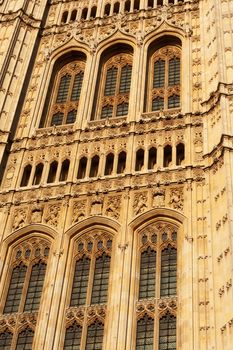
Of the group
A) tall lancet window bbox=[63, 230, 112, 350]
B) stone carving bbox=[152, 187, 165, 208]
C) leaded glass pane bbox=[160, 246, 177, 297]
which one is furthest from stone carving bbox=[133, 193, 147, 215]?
leaded glass pane bbox=[160, 246, 177, 297]

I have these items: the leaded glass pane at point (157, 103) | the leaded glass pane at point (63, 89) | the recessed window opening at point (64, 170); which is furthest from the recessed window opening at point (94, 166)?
the leaded glass pane at point (63, 89)

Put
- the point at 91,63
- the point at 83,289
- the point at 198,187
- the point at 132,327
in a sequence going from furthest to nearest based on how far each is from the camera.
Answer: the point at 91,63 < the point at 198,187 < the point at 83,289 < the point at 132,327

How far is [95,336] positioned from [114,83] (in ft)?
36.9

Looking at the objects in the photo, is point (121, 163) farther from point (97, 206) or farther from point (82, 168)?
point (97, 206)

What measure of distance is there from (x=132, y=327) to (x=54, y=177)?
6570 millimetres

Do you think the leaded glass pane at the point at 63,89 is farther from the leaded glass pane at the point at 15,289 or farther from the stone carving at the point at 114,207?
the leaded glass pane at the point at 15,289

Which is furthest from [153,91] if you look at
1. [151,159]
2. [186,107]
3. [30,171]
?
[30,171]

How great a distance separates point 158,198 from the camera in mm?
19500

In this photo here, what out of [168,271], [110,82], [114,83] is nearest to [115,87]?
[114,83]

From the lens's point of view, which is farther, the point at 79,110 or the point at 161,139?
the point at 79,110

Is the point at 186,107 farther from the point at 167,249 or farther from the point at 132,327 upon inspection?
the point at 132,327

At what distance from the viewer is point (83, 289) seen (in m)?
18.1

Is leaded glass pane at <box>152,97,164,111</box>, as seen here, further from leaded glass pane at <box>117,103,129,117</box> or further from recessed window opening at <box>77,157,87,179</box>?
recessed window opening at <box>77,157,87,179</box>

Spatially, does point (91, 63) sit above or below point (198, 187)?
above
